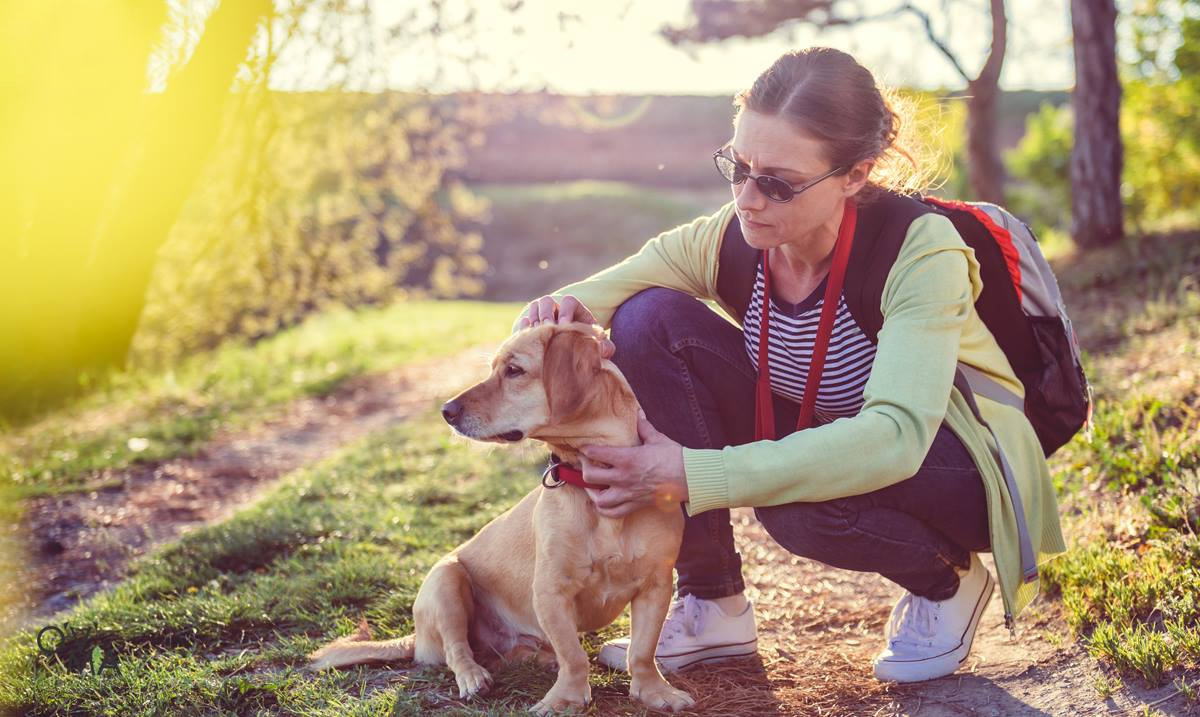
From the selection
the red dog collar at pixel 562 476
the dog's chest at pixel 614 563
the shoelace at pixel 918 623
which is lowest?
the shoelace at pixel 918 623

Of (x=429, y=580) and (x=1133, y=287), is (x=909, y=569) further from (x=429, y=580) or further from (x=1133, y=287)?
(x=1133, y=287)

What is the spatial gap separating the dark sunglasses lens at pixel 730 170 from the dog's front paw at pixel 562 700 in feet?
5.46

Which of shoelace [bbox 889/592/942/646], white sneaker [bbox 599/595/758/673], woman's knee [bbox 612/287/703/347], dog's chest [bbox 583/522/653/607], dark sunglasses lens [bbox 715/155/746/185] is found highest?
dark sunglasses lens [bbox 715/155/746/185]

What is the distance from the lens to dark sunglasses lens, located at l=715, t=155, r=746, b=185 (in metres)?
3.07

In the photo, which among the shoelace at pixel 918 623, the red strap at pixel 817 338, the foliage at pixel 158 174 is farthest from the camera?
the foliage at pixel 158 174

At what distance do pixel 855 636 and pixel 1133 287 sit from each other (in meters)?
5.31

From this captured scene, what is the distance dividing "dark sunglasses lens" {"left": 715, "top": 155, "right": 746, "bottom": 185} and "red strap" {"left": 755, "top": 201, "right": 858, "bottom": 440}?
13.0 inches

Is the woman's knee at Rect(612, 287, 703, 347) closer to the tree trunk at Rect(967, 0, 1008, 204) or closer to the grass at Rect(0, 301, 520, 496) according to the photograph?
the grass at Rect(0, 301, 520, 496)

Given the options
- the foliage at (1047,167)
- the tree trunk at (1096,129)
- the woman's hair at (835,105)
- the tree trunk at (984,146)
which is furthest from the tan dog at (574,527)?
the foliage at (1047,167)

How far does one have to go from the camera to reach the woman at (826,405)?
276 cm

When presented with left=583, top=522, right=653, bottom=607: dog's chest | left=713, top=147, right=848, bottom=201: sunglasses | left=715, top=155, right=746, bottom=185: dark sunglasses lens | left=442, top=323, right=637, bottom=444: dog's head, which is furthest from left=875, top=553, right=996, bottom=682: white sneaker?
left=715, top=155, right=746, bottom=185: dark sunglasses lens

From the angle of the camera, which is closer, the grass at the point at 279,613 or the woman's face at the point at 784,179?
the woman's face at the point at 784,179

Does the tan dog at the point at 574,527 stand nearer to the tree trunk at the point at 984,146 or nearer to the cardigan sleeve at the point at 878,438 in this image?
the cardigan sleeve at the point at 878,438

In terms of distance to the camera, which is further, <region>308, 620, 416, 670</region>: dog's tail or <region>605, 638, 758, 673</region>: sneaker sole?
<region>605, 638, 758, 673</region>: sneaker sole
